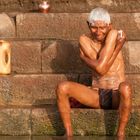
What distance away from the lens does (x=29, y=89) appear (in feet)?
24.8

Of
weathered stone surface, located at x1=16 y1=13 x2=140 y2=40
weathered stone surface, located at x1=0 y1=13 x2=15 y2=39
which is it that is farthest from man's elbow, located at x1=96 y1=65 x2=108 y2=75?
weathered stone surface, located at x1=0 y1=13 x2=15 y2=39

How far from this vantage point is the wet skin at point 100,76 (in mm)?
6637

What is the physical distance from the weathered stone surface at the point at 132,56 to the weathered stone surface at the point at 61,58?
0.59 metres

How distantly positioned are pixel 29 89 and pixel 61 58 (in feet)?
2.37

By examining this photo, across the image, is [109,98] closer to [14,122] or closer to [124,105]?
[124,105]

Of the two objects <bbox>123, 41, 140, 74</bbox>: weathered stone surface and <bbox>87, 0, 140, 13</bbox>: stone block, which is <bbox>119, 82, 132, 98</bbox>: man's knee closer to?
<bbox>123, 41, 140, 74</bbox>: weathered stone surface

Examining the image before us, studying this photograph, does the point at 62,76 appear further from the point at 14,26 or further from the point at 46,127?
the point at 14,26

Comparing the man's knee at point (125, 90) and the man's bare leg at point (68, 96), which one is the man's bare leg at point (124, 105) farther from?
the man's bare leg at point (68, 96)

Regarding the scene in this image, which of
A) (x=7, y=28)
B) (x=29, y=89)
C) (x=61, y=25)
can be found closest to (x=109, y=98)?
(x=29, y=89)

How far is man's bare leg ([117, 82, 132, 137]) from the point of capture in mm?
6512

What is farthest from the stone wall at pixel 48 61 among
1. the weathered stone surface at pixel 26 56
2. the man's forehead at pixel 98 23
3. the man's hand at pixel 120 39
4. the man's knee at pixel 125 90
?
the man's forehead at pixel 98 23

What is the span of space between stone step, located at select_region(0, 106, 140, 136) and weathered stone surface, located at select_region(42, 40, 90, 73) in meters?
0.90

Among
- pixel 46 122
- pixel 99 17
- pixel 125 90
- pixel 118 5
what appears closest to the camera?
pixel 125 90

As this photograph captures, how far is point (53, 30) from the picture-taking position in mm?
8461
